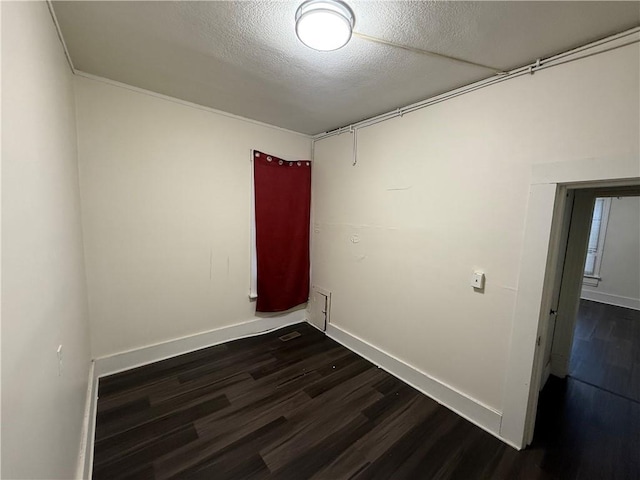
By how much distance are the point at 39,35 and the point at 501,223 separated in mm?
2639

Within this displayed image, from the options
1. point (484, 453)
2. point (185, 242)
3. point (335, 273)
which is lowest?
point (484, 453)

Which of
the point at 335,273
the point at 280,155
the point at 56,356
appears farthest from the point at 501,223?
the point at 56,356

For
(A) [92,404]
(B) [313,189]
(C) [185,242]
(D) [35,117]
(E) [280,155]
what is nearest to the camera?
(D) [35,117]

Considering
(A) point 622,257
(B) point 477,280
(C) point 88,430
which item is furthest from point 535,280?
(A) point 622,257

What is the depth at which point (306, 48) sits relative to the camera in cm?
154

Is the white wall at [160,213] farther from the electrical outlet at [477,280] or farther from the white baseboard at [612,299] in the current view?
the white baseboard at [612,299]

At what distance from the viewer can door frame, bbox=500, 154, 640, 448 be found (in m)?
1.52

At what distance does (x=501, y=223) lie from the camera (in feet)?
5.87

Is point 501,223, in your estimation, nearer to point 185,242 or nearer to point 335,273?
point 335,273

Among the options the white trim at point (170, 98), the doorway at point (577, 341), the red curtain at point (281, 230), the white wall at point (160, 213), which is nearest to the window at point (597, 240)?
the doorway at point (577, 341)

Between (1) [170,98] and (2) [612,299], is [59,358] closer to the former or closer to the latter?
(1) [170,98]

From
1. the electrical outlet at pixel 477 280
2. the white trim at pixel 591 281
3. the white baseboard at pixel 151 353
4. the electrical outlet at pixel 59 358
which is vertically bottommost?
the white baseboard at pixel 151 353

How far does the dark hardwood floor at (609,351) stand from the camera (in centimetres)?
244

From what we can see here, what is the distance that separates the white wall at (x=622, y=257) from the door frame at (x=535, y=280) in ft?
14.8
